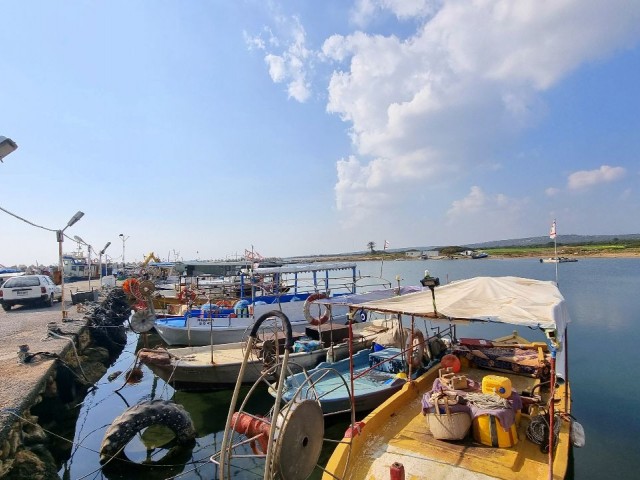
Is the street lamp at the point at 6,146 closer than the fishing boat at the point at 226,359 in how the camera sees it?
Yes

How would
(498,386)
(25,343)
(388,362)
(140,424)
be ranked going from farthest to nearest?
(25,343) < (388,362) < (140,424) < (498,386)

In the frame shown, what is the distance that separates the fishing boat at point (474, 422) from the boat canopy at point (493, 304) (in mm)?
15

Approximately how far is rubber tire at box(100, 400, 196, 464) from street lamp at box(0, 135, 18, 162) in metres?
6.26

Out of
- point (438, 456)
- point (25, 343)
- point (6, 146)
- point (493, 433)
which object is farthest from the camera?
point (25, 343)

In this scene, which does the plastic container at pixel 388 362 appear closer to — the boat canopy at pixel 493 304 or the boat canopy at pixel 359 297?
the boat canopy at pixel 359 297

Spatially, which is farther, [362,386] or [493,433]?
[362,386]

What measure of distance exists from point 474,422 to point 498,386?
0.74 metres

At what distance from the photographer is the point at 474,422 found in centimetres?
593

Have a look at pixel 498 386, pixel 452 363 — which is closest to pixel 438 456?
pixel 498 386

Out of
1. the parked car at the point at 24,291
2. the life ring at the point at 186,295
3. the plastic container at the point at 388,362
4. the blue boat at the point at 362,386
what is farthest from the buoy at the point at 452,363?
the parked car at the point at 24,291

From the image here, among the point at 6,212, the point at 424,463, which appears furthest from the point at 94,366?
the point at 424,463

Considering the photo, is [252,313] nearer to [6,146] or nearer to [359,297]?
[359,297]

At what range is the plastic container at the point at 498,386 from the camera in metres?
6.10

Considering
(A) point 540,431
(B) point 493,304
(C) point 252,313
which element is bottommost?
(A) point 540,431
